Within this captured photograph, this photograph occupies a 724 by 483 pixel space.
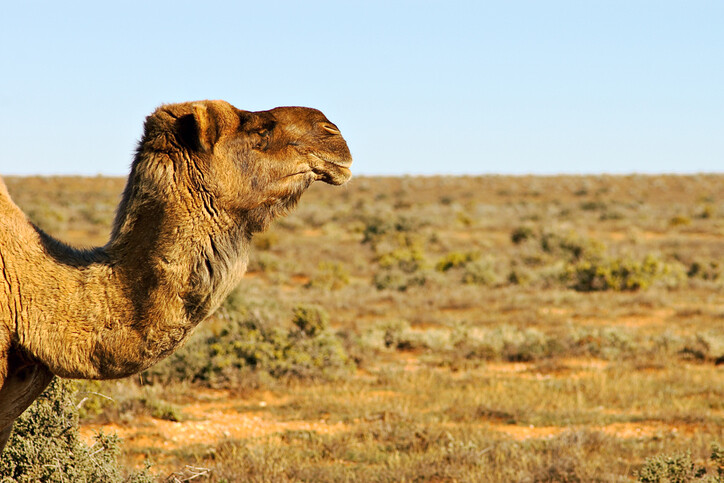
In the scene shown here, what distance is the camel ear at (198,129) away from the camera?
137 inches

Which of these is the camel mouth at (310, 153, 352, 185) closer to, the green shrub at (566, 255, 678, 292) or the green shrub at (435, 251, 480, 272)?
the green shrub at (566, 255, 678, 292)

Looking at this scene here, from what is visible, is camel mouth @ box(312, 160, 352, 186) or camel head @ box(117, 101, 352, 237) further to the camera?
camel mouth @ box(312, 160, 352, 186)

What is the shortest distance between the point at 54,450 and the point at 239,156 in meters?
2.79

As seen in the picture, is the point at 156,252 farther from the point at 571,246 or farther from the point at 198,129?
the point at 571,246

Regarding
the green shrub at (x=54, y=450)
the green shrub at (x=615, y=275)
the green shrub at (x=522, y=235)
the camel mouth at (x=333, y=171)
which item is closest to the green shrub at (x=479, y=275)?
the green shrub at (x=615, y=275)

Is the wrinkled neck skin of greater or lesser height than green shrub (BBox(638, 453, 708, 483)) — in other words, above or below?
above

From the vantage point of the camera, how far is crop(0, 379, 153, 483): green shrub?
5090 millimetres

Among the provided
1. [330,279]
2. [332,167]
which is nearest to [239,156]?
[332,167]

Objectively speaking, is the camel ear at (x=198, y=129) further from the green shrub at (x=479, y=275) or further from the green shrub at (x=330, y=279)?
the green shrub at (x=479, y=275)

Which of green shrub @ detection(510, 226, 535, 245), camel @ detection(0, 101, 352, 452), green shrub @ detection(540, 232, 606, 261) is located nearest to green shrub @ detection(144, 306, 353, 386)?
camel @ detection(0, 101, 352, 452)

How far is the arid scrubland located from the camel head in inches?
104

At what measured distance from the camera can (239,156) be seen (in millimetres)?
3629

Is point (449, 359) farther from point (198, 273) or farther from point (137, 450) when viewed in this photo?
point (198, 273)

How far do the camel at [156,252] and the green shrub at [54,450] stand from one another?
1.54 metres
